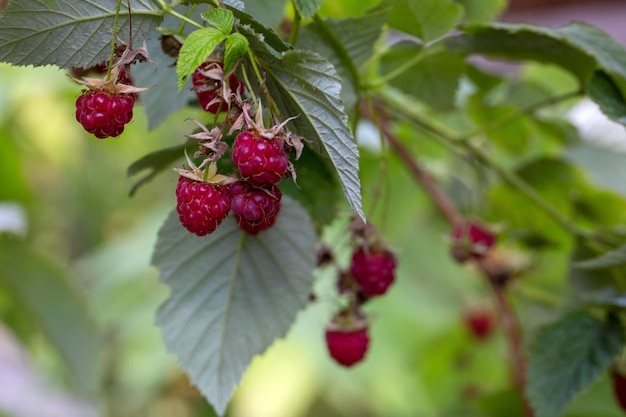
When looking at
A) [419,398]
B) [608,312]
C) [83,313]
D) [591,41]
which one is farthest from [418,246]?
[591,41]

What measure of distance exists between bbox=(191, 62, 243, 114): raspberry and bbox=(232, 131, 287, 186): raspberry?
0.11 feet

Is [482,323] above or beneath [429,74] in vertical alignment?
beneath

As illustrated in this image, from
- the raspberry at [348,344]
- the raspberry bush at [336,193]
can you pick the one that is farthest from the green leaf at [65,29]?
the raspberry at [348,344]

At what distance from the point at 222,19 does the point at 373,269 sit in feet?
0.92

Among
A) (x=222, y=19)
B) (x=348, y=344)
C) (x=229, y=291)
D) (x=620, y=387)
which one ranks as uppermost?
(x=222, y=19)

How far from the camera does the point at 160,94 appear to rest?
0.59 meters

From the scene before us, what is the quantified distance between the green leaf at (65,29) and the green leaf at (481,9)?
365 mm

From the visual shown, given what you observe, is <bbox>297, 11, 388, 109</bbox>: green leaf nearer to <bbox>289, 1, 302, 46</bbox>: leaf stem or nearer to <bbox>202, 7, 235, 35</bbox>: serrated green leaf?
<bbox>289, 1, 302, 46</bbox>: leaf stem

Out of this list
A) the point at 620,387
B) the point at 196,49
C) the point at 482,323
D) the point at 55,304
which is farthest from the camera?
the point at 482,323

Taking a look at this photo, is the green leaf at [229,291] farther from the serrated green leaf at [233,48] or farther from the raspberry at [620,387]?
the raspberry at [620,387]

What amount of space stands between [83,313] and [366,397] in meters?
0.76

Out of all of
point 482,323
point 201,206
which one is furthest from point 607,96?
point 482,323

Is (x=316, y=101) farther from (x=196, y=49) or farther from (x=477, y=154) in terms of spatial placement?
(x=477, y=154)

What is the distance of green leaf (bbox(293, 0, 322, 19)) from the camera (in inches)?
17.1
